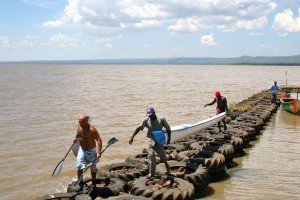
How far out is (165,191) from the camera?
27.2 feet

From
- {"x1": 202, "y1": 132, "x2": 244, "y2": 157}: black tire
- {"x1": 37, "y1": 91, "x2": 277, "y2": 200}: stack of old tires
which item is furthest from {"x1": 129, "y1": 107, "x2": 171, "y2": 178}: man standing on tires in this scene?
{"x1": 202, "y1": 132, "x2": 244, "y2": 157}: black tire

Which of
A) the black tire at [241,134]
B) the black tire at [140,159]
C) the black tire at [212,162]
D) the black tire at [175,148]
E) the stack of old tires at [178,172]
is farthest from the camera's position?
the black tire at [241,134]

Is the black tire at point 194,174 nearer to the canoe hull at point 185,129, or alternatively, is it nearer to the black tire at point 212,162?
the black tire at point 212,162

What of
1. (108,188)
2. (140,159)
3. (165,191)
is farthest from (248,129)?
(108,188)

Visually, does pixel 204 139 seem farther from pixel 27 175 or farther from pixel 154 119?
pixel 27 175

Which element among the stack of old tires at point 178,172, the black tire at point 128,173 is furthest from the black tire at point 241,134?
the black tire at point 128,173

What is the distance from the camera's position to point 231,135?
1466 cm

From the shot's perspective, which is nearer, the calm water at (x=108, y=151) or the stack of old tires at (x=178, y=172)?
the stack of old tires at (x=178, y=172)

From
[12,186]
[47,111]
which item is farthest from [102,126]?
[12,186]

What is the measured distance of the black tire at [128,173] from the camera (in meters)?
9.72

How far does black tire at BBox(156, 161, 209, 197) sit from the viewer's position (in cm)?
937

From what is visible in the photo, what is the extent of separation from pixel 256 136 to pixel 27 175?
10.7 metres

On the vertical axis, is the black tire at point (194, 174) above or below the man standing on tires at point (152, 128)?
below

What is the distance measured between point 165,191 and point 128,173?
1872 mm
